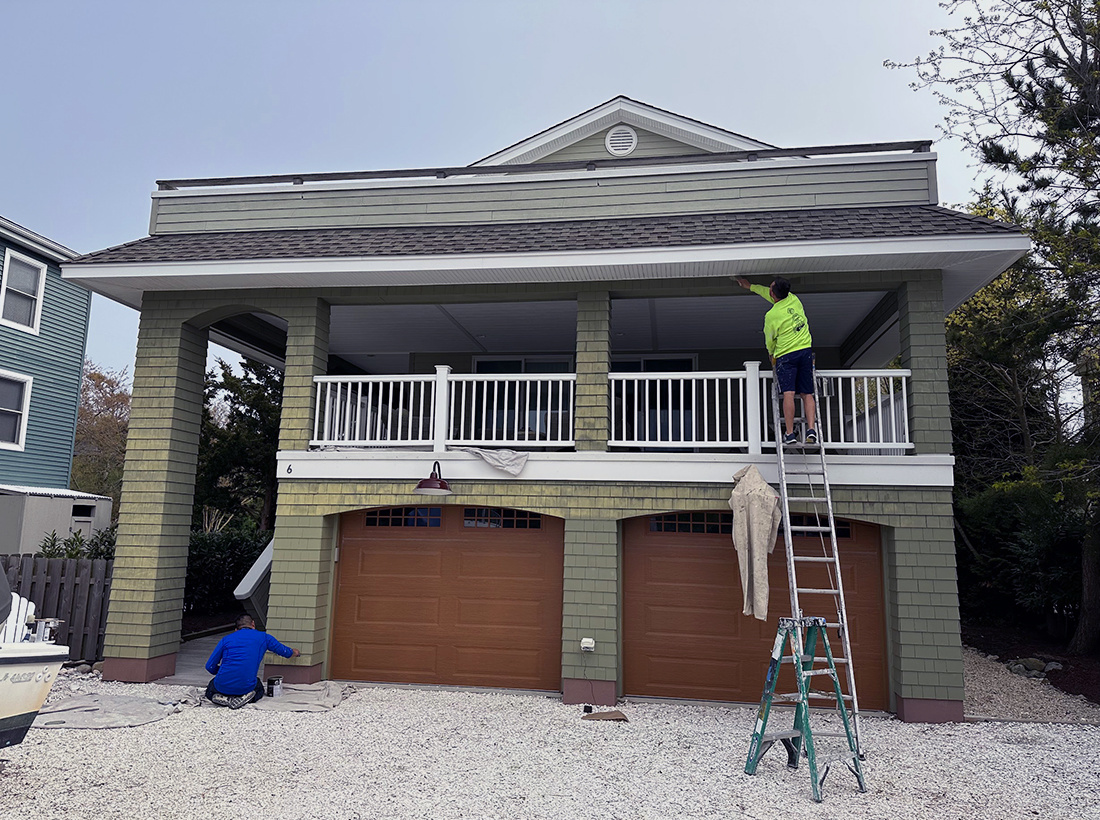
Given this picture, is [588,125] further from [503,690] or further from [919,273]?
[503,690]

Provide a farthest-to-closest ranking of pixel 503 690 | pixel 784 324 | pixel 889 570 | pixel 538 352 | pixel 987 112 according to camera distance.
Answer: pixel 538 352, pixel 987 112, pixel 503 690, pixel 889 570, pixel 784 324

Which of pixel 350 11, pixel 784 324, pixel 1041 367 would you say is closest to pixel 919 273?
pixel 784 324

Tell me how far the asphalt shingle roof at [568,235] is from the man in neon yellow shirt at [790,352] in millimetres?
879

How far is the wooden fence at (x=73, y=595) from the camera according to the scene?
9688 millimetres

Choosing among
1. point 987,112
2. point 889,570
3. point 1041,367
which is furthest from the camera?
point 1041,367

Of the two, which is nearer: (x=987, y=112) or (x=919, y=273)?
(x=919, y=273)

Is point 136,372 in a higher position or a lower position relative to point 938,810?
higher

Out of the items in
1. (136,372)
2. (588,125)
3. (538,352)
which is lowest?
(136,372)

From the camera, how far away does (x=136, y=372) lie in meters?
9.40

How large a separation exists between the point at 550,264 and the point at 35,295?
13.4 meters

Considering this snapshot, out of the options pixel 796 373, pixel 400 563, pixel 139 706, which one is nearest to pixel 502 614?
pixel 400 563

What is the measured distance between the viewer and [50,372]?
53.9ft

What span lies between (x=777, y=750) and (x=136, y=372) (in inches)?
331

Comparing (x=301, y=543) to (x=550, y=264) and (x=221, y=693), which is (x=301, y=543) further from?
(x=550, y=264)
